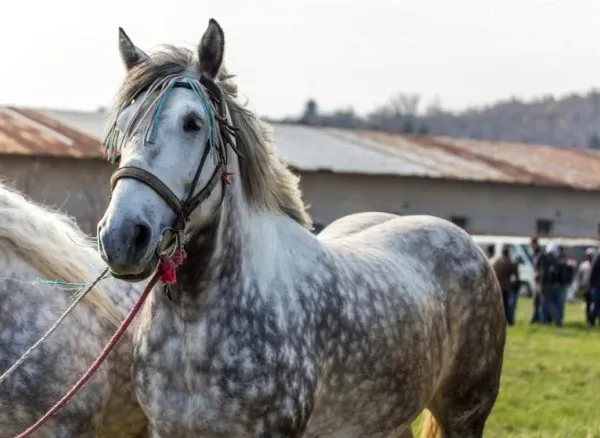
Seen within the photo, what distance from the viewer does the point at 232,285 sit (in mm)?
3988

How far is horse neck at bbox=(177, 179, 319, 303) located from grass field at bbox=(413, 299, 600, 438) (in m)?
4.48

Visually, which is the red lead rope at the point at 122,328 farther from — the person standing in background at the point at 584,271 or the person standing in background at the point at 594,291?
the person standing in background at the point at 584,271

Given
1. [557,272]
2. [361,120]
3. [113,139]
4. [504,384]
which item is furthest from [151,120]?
[361,120]

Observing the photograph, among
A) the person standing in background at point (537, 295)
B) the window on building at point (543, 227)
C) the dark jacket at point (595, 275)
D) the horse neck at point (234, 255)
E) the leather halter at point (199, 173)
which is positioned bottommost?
the window on building at point (543, 227)

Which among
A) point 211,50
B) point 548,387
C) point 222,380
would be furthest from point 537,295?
point 211,50

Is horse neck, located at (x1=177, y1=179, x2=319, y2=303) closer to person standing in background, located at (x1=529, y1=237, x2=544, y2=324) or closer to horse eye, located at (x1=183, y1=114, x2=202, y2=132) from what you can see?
horse eye, located at (x1=183, y1=114, x2=202, y2=132)

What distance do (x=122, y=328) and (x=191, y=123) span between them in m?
0.96

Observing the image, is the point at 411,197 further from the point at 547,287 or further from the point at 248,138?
→ the point at 248,138

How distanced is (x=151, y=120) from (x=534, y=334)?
1532 cm

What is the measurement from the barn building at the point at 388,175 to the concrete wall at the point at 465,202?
0.04m

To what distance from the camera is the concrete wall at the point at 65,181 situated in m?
28.6

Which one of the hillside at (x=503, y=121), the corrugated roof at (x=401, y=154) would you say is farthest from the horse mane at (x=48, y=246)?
the hillside at (x=503, y=121)

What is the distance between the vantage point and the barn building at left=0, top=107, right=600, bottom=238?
98.6ft

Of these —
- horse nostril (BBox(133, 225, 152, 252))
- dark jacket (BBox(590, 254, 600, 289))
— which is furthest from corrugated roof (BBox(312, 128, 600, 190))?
horse nostril (BBox(133, 225, 152, 252))
